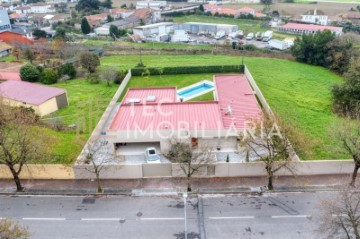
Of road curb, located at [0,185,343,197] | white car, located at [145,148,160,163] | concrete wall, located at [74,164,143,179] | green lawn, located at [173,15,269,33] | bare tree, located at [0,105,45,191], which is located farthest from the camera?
green lawn, located at [173,15,269,33]

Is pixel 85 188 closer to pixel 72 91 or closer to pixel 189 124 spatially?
pixel 189 124

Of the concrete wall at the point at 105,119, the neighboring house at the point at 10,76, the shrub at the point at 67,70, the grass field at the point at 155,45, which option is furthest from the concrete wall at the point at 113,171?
the grass field at the point at 155,45

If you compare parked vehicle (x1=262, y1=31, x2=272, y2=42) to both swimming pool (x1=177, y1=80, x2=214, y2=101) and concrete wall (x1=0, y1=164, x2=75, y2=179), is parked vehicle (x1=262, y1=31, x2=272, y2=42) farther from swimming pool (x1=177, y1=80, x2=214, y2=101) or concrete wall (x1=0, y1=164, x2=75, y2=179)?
concrete wall (x1=0, y1=164, x2=75, y2=179)

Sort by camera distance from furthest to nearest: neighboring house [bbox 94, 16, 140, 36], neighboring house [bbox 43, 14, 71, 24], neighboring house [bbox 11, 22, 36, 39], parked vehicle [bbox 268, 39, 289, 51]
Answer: neighboring house [bbox 43, 14, 71, 24] < neighboring house [bbox 94, 16, 140, 36] < neighboring house [bbox 11, 22, 36, 39] < parked vehicle [bbox 268, 39, 289, 51]

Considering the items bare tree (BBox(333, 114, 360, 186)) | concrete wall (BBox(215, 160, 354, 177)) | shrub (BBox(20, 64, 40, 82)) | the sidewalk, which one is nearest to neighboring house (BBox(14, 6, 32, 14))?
shrub (BBox(20, 64, 40, 82))

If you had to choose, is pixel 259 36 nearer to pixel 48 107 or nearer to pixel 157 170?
pixel 48 107

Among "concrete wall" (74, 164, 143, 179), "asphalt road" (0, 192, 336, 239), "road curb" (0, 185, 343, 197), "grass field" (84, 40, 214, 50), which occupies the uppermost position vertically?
"grass field" (84, 40, 214, 50)

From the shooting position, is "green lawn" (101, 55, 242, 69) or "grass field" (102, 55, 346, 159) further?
"green lawn" (101, 55, 242, 69)

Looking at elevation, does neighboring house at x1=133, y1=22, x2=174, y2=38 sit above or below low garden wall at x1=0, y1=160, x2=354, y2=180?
above

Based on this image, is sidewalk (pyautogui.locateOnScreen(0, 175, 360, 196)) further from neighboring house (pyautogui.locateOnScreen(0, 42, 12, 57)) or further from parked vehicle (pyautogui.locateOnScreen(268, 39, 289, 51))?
parked vehicle (pyautogui.locateOnScreen(268, 39, 289, 51))
